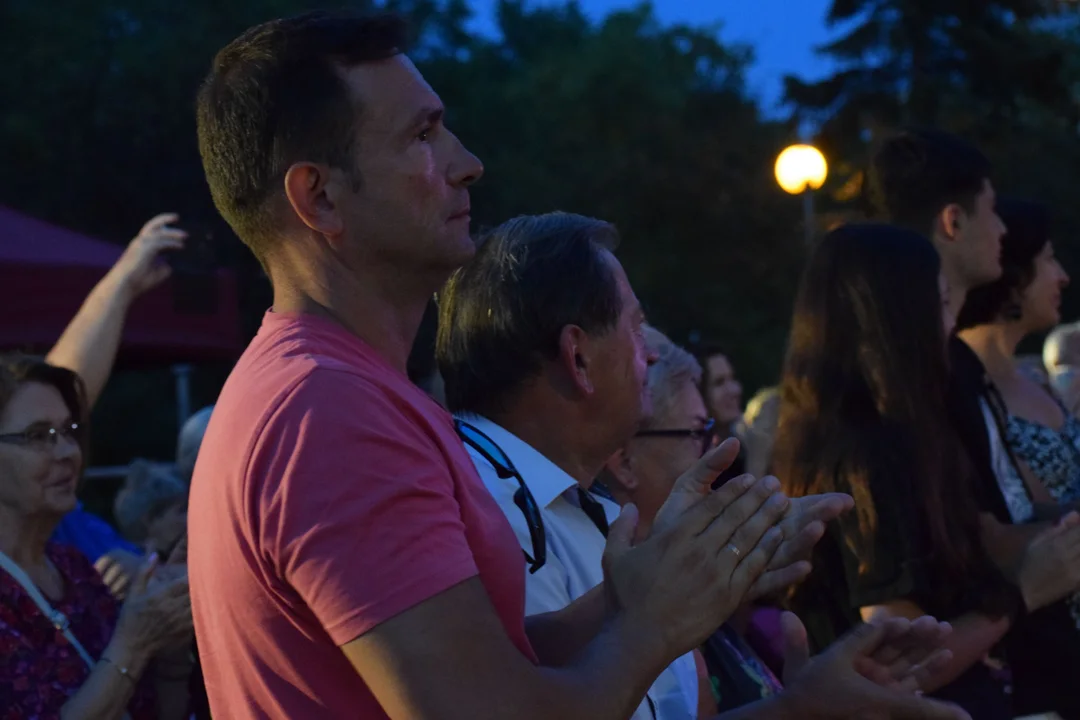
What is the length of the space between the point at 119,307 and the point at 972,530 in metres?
2.85

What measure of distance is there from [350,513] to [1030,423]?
9.50 ft

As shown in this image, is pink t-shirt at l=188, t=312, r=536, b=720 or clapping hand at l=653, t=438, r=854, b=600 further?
clapping hand at l=653, t=438, r=854, b=600

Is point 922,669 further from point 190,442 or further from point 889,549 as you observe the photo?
point 190,442

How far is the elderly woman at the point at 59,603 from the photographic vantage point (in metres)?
3.15

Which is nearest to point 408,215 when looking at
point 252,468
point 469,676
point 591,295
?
point 252,468

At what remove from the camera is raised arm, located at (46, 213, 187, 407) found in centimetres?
439

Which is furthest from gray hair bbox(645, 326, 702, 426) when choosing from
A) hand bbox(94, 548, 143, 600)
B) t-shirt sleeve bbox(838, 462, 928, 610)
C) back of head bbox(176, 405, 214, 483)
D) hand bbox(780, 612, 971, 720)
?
back of head bbox(176, 405, 214, 483)

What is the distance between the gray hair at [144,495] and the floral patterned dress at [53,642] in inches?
51.8

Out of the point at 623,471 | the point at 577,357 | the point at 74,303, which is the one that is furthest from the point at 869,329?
the point at 74,303

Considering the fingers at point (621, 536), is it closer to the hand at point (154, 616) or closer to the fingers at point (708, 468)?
the fingers at point (708, 468)

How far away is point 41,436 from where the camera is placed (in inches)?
142

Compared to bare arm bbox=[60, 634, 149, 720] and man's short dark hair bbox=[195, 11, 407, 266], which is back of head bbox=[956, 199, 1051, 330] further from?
man's short dark hair bbox=[195, 11, 407, 266]

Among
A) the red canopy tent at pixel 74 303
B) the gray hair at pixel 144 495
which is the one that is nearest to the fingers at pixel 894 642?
the gray hair at pixel 144 495

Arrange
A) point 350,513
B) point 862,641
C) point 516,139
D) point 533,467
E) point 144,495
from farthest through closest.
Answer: point 516,139 → point 144,495 → point 533,467 → point 862,641 → point 350,513
